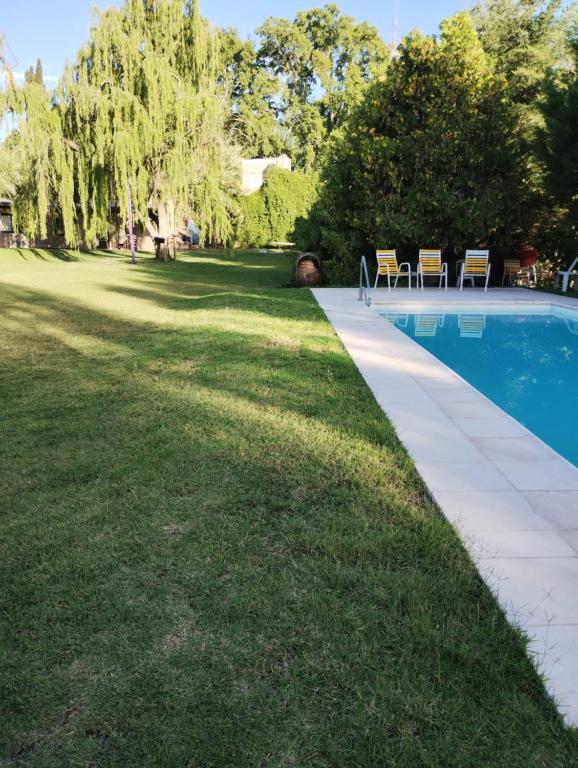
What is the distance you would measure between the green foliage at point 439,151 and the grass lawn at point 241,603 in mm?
10166

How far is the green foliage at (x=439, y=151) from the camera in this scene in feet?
43.1

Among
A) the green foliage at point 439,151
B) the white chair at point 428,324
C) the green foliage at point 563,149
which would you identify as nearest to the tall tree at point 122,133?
the green foliage at point 439,151

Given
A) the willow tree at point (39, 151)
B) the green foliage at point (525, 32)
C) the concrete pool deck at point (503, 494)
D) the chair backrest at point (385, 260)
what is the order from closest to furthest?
the concrete pool deck at point (503, 494) → the chair backrest at point (385, 260) → the willow tree at point (39, 151) → the green foliage at point (525, 32)

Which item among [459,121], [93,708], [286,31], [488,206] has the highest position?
[286,31]

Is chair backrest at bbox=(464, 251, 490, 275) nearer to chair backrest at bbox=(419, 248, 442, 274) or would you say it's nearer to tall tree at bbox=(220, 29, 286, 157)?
chair backrest at bbox=(419, 248, 442, 274)

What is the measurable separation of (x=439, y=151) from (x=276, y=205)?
16.8m

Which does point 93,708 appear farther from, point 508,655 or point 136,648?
point 508,655

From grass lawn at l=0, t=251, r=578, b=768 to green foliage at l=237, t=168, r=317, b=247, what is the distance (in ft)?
84.8

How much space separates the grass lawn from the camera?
1.56m

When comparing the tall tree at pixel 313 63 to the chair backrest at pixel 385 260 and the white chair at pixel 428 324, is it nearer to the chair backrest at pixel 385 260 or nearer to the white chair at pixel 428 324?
the chair backrest at pixel 385 260

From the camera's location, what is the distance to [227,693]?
Result: 1697 millimetres

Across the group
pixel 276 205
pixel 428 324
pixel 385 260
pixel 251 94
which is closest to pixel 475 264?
pixel 385 260

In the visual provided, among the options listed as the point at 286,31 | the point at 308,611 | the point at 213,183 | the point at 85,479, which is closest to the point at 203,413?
the point at 85,479

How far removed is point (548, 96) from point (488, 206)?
2.52m
